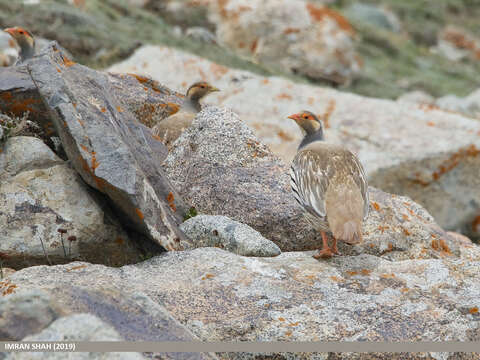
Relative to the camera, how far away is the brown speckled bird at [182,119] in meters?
9.53

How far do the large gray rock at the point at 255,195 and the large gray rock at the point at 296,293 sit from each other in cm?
95

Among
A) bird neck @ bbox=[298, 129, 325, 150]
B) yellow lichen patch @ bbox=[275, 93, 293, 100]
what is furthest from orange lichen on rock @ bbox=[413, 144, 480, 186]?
bird neck @ bbox=[298, 129, 325, 150]

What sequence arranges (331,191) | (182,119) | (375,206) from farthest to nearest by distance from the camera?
(182,119), (375,206), (331,191)

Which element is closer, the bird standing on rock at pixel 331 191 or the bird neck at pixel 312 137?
the bird standing on rock at pixel 331 191

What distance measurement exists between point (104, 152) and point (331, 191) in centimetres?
237

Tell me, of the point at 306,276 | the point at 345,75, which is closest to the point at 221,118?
the point at 306,276

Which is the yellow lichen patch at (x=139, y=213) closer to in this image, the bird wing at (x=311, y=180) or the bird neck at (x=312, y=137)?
the bird wing at (x=311, y=180)

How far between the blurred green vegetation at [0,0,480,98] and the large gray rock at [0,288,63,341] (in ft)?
45.4

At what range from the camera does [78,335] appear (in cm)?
407

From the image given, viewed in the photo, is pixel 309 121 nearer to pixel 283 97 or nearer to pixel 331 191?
pixel 331 191

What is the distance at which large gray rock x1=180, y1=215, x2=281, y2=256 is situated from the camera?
6.74 meters

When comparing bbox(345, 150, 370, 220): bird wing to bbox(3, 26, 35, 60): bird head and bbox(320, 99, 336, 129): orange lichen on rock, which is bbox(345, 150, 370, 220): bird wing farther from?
bbox(320, 99, 336, 129): orange lichen on rock

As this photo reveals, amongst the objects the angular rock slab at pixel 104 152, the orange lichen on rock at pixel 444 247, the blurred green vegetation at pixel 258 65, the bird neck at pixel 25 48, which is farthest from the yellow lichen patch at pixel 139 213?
the blurred green vegetation at pixel 258 65

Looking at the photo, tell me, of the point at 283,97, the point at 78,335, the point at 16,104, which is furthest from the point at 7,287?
the point at 283,97
